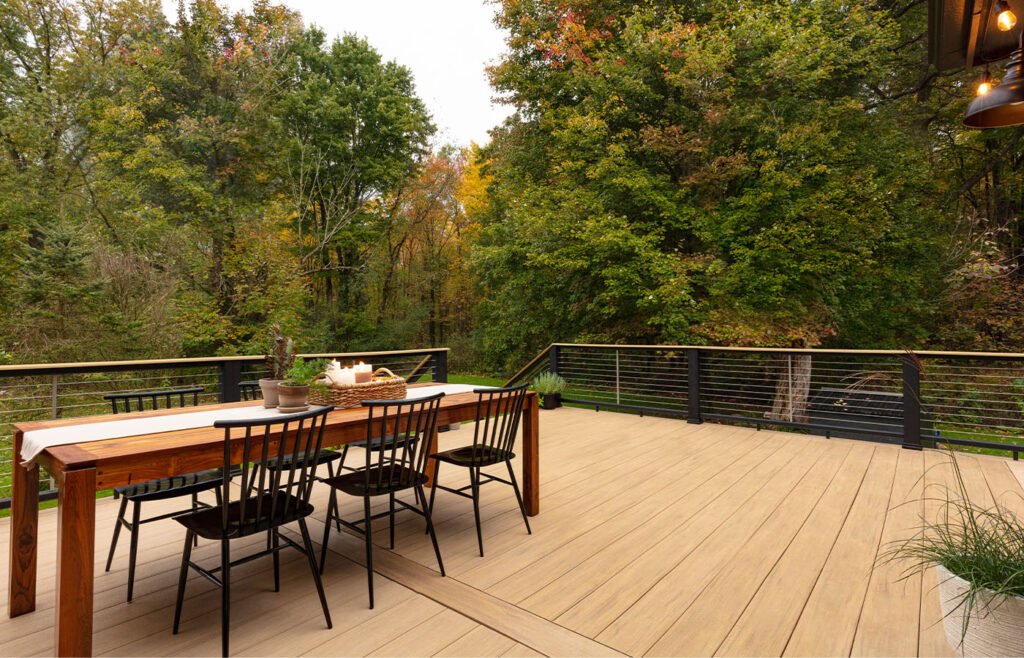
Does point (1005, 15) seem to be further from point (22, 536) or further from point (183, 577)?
point (22, 536)

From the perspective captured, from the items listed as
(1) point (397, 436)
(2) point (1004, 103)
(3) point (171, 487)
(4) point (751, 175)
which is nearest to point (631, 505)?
(1) point (397, 436)

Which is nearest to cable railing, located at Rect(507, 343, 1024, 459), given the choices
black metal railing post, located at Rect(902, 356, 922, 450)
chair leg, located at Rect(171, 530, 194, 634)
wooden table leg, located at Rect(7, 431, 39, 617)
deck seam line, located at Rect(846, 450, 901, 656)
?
black metal railing post, located at Rect(902, 356, 922, 450)

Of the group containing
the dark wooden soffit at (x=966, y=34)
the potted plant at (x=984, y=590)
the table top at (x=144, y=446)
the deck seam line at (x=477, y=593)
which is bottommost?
the deck seam line at (x=477, y=593)

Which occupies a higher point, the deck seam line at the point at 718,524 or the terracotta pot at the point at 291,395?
the terracotta pot at the point at 291,395

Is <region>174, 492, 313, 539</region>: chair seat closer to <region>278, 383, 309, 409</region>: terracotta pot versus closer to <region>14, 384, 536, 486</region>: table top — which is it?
<region>14, 384, 536, 486</region>: table top

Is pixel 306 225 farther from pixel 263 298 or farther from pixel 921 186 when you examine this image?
pixel 921 186

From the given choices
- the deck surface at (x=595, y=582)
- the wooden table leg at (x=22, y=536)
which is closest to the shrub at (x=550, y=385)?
the deck surface at (x=595, y=582)

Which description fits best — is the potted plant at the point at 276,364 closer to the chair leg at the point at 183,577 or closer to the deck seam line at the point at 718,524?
the chair leg at the point at 183,577

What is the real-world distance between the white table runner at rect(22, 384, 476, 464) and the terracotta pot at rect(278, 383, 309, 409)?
6 cm

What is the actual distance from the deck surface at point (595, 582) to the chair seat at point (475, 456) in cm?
46

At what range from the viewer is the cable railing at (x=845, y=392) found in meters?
4.03

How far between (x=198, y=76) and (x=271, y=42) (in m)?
1.91

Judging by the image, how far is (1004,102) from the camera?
2.47m

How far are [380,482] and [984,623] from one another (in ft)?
7.28
